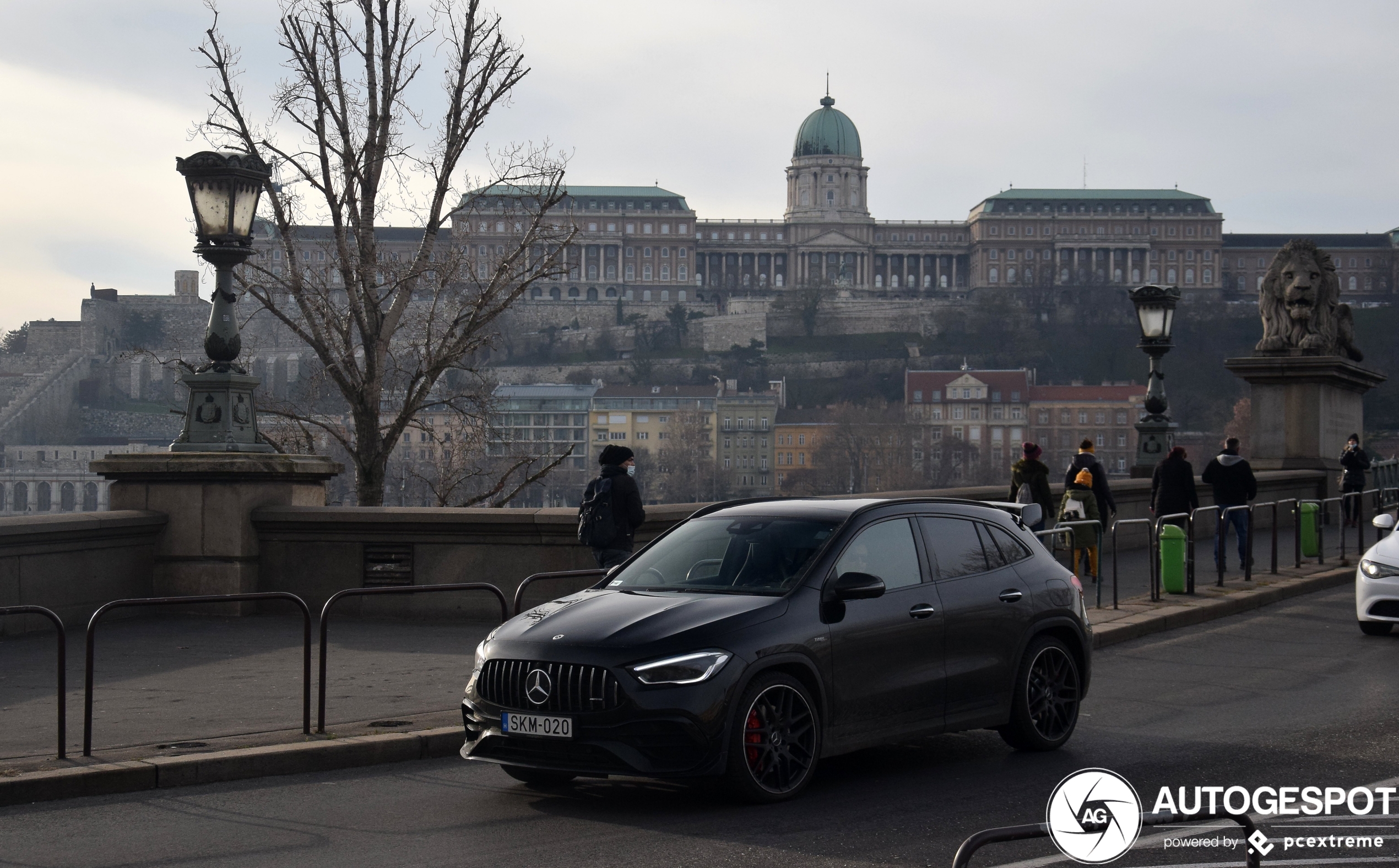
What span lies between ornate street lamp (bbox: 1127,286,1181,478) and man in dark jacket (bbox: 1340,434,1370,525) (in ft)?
10.6

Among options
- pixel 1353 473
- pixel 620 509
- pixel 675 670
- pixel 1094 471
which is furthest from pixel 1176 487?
pixel 675 670

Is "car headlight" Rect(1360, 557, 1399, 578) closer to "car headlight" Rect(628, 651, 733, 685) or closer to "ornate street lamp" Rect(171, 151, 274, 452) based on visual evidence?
"car headlight" Rect(628, 651, 733, 685)

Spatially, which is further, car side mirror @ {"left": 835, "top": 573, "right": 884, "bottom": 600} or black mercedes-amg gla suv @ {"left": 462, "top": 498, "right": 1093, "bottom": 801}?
car side mirror @ {"left": 835, "top": 573, "right": 884, "bottom": 600}

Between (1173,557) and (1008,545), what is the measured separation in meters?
7.98

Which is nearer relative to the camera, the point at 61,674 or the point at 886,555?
the point at 61,674

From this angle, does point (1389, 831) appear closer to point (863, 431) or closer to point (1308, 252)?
point (1308, 252)

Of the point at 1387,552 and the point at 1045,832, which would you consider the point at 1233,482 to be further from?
the point at 1045,832

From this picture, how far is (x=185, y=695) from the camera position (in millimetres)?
10000

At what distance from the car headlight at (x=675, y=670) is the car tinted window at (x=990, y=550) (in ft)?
7.94

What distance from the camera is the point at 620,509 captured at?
12.6 metres

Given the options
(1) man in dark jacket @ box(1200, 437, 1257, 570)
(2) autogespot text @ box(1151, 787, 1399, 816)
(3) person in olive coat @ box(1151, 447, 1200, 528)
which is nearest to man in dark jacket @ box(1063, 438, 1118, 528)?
(3) person in olive coat @ box(1151, 447, 1200, 528)

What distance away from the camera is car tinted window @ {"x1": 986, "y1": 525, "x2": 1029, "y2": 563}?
363 inches

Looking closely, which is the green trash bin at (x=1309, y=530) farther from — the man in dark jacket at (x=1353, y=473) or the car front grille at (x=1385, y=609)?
the car front grille at (x=1385, y=609)

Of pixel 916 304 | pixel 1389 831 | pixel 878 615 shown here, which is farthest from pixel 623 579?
pixel 916 304
